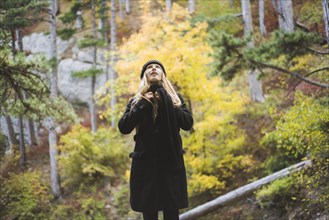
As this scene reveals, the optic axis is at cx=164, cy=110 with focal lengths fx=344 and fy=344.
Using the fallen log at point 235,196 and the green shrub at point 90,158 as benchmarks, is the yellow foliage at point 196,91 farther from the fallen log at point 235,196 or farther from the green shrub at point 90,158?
the green shrub at point 90,158

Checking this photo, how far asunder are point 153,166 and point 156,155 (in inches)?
4.1

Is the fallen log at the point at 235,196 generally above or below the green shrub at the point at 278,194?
below

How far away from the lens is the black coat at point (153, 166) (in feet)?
10.4

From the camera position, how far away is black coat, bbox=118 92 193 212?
10.4ft

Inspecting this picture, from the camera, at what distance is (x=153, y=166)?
3.19 m

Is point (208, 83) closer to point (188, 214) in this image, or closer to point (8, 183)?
point (188, 214)

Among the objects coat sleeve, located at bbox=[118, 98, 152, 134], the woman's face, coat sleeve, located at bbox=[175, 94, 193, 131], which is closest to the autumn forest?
coat sleeve, located at bbox=[175, 94, 193, 131]

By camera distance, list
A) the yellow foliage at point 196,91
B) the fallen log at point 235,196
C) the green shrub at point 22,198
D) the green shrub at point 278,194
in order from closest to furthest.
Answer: the green shrub at point 278,194 < the fallen log at point 235,196 < the yellow foliage at point 196,91 < the green shrub at point 22,198

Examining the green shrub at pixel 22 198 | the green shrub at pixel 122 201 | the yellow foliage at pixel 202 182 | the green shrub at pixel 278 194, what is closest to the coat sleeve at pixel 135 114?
the green shrub at pixel 278 194

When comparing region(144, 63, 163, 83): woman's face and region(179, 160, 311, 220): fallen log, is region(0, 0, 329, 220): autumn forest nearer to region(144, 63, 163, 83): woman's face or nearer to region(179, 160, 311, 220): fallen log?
region(179, 160, 311, 220): fallen log

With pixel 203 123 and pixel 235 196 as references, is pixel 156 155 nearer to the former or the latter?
pixel 235 196

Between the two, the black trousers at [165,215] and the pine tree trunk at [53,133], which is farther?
the pine tree trunk at [53,133]

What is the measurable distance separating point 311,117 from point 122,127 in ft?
8.31

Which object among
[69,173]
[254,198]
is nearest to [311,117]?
[254,198]
